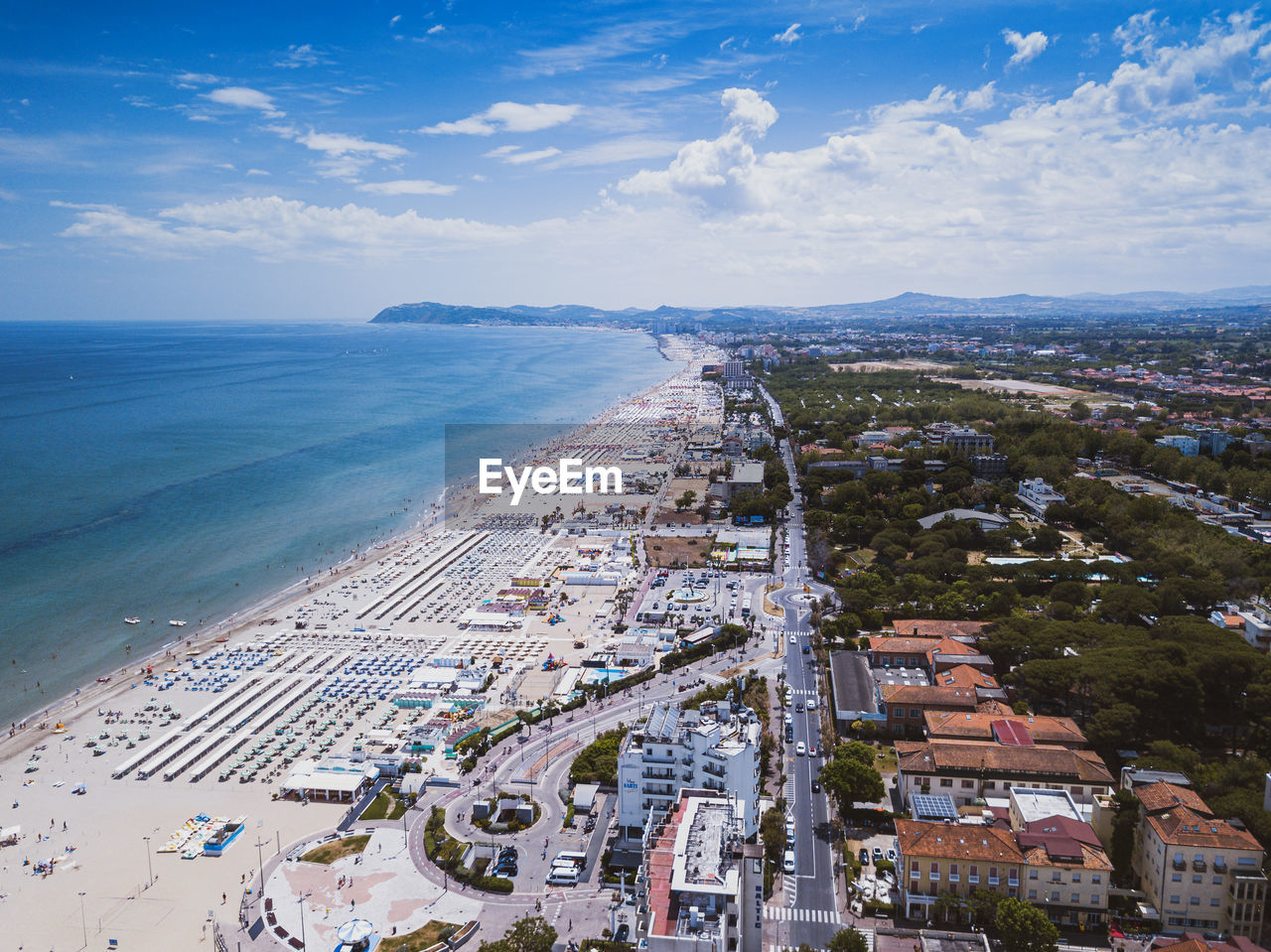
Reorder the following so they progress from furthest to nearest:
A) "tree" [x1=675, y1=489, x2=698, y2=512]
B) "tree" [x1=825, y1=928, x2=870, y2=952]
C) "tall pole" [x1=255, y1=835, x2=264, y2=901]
Result: 1. "tree" [x1=675, y1=489, x2=698, y2=512]
2. "tall pole" [x1=255, y1=835, x2=264, y2=901]
3. "tree" [x1=825, y1=928, x2=870, y2=952]

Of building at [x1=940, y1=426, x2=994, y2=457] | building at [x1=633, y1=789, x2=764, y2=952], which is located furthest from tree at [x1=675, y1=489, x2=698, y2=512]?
building at [x1=633, y1=789, x2=764, y2=952]

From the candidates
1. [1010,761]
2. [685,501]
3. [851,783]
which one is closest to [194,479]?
[685,501]

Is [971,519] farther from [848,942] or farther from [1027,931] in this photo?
[848,942]

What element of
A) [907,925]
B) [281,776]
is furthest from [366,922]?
[907,925]

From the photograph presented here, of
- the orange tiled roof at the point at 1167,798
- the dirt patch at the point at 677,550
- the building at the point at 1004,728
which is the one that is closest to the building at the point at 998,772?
the building at the point at 1004,728

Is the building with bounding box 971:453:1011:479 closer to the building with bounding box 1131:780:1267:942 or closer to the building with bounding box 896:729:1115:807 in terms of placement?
the building with bounding box 896:729:1115:807

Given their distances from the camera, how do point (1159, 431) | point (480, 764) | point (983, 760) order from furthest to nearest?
point (1159, 431)
point (480, 764)
point (983, 760)

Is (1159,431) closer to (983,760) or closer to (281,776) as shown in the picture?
(983,760)
